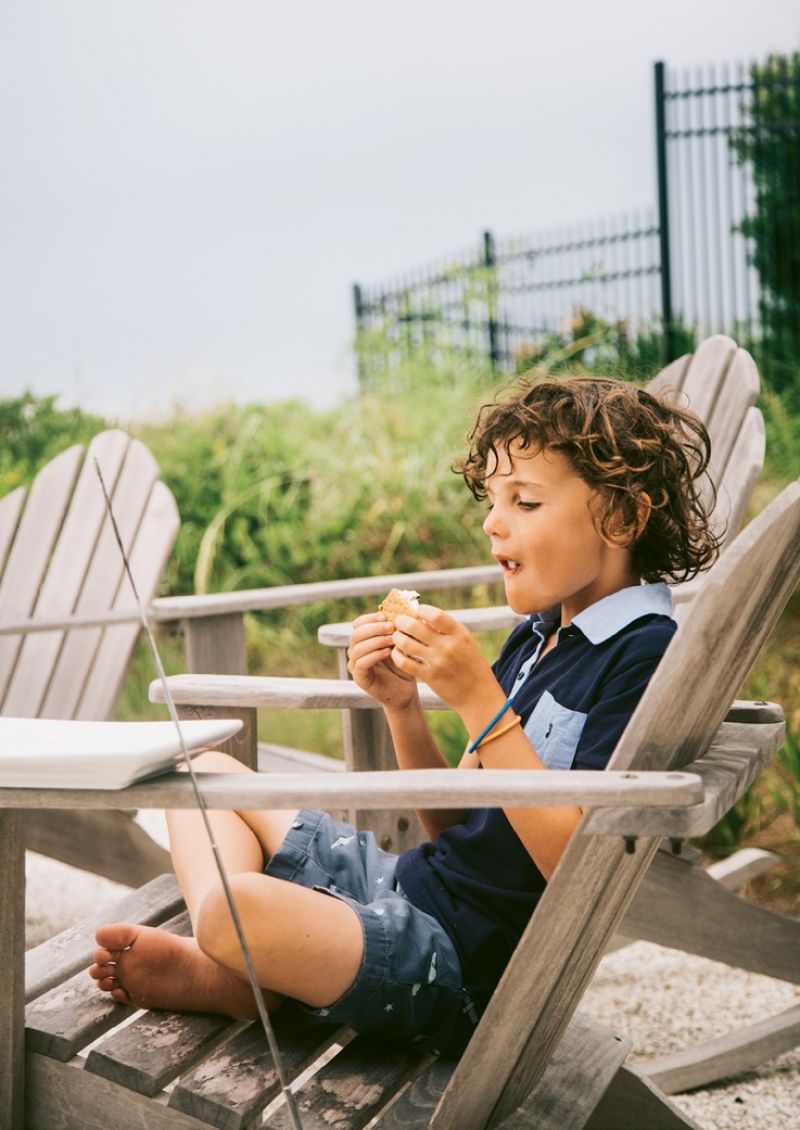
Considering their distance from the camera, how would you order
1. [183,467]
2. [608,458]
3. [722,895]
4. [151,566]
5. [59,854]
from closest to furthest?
[608,458], [722,895], [59,854], [151,566], [183,467]

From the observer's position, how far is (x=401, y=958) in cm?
162

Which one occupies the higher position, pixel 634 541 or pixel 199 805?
pixel 634 541

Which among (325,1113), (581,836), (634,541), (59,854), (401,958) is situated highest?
(634,541)

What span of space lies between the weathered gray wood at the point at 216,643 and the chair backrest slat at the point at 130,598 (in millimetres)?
147

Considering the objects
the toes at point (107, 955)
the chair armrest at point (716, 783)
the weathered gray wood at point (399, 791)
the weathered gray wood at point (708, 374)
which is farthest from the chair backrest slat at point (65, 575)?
the chair armrest at point (716, 783)

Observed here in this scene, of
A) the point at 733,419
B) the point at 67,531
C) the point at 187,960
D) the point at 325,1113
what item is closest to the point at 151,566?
the point at 67,531

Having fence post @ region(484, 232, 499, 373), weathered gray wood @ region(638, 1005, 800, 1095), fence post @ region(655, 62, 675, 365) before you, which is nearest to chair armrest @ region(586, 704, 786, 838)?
weathered gray wood @ region(638, 1005, 800, 1095)

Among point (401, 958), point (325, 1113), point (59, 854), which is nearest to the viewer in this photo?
point (325, 1113)

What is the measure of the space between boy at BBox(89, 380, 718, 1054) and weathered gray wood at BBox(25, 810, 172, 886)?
1.04 metres

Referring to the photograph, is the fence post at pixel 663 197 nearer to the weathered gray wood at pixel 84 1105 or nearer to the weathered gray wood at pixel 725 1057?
the weathered gray wood at pixel 725 1057

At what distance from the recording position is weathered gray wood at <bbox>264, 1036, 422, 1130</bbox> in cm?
149

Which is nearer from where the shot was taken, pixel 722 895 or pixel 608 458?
pixel 608 458

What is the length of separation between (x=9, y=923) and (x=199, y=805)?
42cm

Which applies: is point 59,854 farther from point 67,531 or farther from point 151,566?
point 67,531
